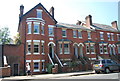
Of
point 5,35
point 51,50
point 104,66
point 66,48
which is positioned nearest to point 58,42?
point 51,50

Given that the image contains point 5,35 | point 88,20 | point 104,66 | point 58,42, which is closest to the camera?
point 104,66

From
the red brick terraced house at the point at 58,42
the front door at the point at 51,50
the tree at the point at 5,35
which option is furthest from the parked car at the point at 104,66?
the tree at the point at 5,35

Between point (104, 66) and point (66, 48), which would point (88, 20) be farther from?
point (104, 66)

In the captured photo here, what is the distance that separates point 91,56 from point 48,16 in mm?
13093

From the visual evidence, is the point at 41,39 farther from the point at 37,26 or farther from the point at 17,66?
the point at 17,66

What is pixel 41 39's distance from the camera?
71.6 ft

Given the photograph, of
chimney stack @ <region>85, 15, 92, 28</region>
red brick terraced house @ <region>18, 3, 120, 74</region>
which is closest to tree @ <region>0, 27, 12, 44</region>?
red brick terraced house @ <region>18, 3, 120, 74</region>

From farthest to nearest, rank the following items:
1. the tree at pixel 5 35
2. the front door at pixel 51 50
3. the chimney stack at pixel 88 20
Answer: the tree at pixel 5 35 → the chimney stack at pixel 88 20 → the front door at pixel 51 50

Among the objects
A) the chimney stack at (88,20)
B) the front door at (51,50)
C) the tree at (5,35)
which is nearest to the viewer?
the front door at (51,50)

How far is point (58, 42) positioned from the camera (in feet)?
79.3

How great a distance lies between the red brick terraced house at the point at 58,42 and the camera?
21.2 m

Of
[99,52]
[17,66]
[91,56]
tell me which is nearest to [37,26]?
[17,66]

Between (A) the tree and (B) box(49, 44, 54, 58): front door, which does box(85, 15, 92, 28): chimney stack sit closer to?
(B) box(49, 44, 54, 58): front door

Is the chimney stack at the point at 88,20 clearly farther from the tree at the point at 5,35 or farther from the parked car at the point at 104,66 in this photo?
the tree at the point at 5,35
